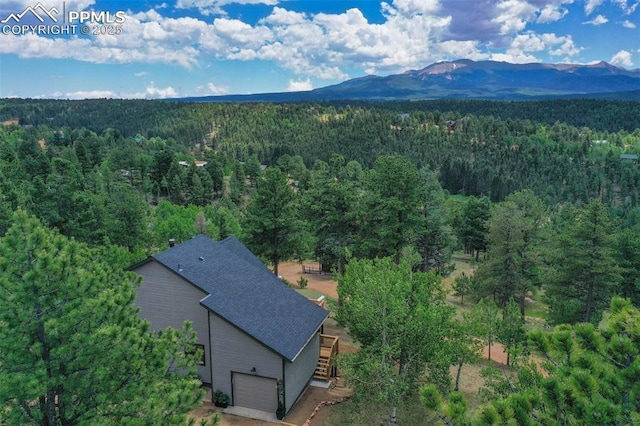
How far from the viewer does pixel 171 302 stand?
16.4 metres

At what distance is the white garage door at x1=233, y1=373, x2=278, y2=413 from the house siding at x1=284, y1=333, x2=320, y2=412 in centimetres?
50

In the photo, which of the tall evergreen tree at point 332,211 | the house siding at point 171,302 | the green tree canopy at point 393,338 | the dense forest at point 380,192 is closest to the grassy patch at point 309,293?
the dense forest at point 380,192

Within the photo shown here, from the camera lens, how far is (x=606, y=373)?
243 inches

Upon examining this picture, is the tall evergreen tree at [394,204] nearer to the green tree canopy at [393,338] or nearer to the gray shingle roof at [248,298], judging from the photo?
the gray shingle roof at [248,298]

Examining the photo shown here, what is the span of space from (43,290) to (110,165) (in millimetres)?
81566

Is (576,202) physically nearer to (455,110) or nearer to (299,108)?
(455,110)

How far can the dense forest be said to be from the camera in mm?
23484

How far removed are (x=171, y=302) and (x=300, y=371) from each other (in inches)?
213

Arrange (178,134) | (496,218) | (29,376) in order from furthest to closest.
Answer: (178,134) < (496,218) < (29,376)

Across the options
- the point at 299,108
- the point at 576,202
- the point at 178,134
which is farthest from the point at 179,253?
the point at 299,108

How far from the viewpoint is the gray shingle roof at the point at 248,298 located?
49.4ft

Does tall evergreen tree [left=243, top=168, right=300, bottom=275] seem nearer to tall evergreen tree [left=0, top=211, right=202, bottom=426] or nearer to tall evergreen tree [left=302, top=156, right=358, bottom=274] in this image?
tall evergreen tree [left=302, top=156, right=358, bottom=274]

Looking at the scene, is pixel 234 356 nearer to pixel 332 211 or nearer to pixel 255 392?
pixel 255 392

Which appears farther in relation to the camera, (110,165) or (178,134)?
(178,134)
